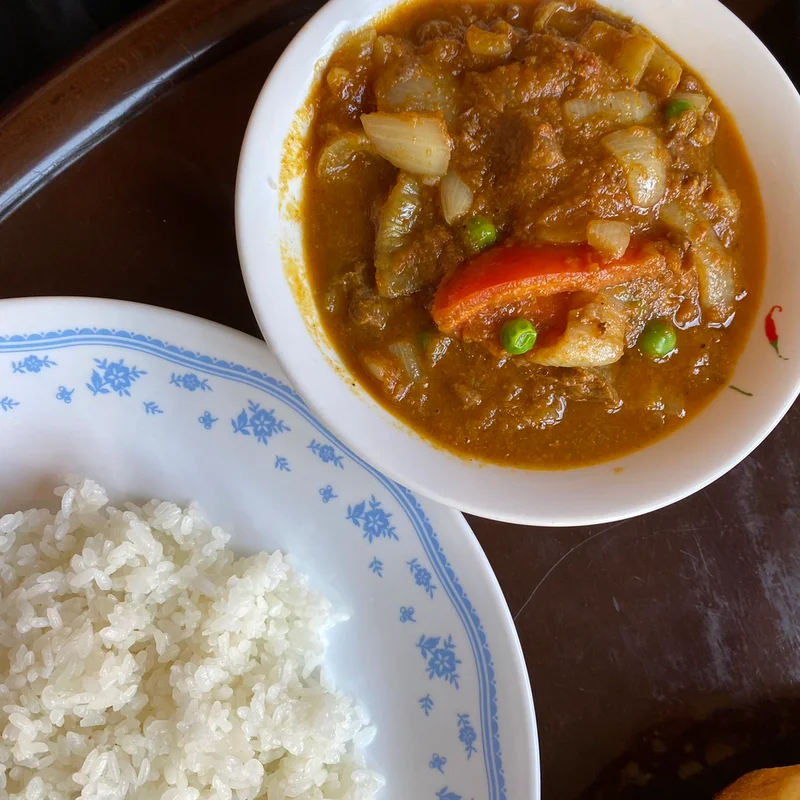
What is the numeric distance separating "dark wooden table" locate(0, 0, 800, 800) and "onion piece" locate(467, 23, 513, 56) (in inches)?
22.9

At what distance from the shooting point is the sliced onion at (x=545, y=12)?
7.05ft

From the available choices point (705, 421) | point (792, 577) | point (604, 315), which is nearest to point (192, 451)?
point (604, 315)

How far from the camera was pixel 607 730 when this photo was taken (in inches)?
97.3

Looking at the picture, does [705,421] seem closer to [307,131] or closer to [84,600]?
[307,131]

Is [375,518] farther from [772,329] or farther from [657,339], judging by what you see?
[772,329]

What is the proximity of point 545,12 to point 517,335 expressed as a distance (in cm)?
97

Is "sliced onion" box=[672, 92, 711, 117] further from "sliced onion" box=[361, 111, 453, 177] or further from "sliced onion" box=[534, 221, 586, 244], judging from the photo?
"sliced onion" box=[361, 111, 453, 177]

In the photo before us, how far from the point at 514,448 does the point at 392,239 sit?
694mm

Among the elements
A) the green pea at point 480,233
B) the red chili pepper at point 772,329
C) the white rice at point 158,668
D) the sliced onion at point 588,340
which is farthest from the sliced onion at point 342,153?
the red chili pepper at point 772,329

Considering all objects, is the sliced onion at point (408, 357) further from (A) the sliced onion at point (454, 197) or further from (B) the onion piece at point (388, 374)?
(A) the sliced onion at point (454, 197)

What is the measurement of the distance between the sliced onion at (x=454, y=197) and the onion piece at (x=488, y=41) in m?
0.37

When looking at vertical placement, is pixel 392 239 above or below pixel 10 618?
above

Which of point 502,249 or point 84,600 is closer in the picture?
point 502,249

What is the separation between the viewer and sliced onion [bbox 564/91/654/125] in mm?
2051
